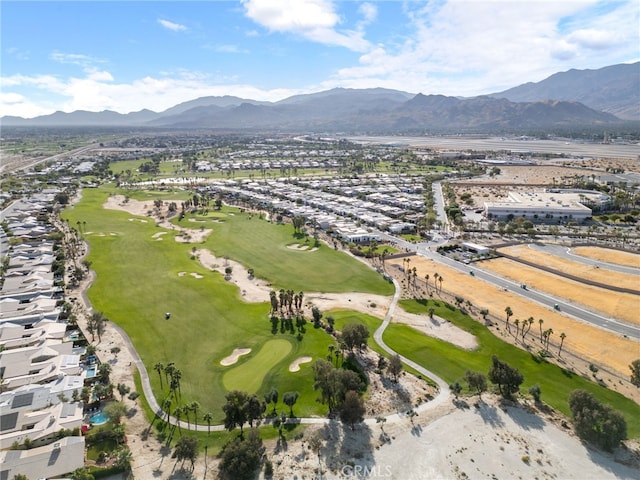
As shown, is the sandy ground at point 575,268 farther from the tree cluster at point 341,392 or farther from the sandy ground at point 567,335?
the tree cluster at point 341,392

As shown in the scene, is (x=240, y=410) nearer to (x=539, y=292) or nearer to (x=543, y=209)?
(x=539, y=292)

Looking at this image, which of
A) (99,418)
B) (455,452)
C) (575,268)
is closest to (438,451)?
(455,452)

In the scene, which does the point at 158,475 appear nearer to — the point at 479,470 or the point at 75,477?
the point at 75,477

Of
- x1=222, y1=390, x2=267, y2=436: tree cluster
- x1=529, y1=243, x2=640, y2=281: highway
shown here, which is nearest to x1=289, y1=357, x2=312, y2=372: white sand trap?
x1=222, y1=390, x2=267, y2=436: tree cluster

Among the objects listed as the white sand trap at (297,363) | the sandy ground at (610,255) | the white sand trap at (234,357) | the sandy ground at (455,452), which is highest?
the sandy ground at (610,255)

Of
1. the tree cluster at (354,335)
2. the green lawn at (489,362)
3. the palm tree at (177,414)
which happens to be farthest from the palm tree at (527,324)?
the palm tree at (177,414)

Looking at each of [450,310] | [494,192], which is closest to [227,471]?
[450,310]

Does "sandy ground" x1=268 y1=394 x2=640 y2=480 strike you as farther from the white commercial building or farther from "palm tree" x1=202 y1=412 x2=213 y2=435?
the white commercial building
